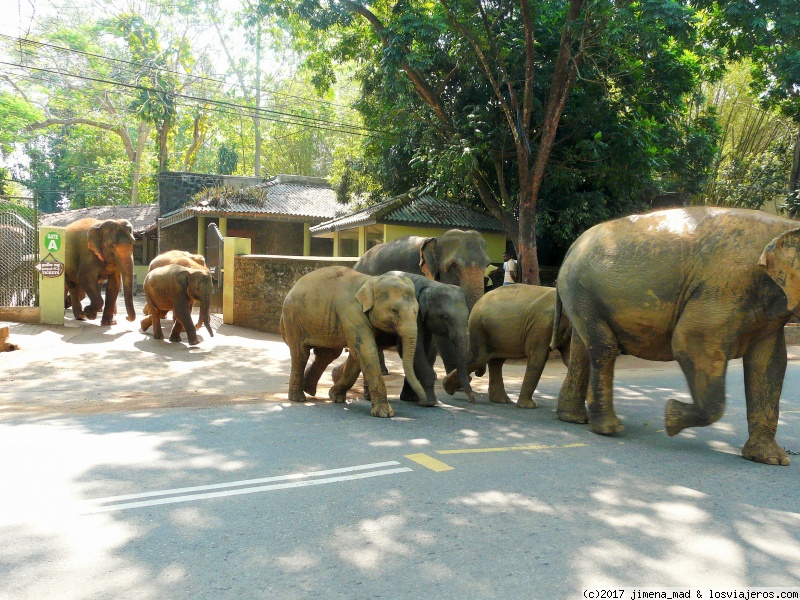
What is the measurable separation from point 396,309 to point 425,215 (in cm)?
1300

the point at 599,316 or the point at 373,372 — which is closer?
the point at 599,316

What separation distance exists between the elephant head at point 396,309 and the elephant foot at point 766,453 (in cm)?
298

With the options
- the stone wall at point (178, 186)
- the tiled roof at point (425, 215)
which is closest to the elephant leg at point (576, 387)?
the tiled roof at point (425, 215)

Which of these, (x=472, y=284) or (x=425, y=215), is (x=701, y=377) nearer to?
(x=472, y=284)

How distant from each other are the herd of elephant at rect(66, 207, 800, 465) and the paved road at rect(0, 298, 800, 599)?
0.42 metres

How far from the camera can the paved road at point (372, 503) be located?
337 cm

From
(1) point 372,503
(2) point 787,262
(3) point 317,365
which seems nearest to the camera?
(1) point 372,503

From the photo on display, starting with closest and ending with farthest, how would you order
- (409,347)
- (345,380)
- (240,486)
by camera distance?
(240,486) → (409,347) → (345,380)

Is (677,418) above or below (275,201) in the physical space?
below

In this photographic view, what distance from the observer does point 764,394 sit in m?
5.88

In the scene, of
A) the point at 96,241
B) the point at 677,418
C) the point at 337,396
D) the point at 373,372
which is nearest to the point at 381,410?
the point at 373,372

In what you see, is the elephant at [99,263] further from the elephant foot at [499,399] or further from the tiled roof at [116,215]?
the tiled roof at [116,215]

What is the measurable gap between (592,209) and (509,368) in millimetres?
6310

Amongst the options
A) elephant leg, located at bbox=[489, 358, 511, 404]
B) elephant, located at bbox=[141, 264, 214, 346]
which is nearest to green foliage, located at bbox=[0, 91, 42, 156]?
elephant, located at bbox=[141, 264, 214, 346]
